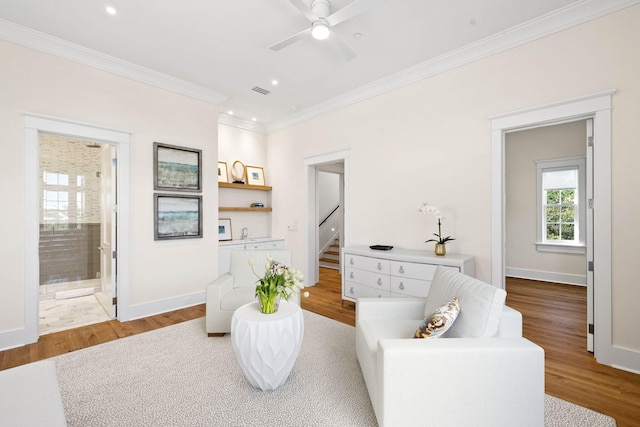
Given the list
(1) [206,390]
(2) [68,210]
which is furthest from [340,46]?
(2) [68,210]

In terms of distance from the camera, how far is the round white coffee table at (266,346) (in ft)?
6.47

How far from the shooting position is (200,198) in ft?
14.0

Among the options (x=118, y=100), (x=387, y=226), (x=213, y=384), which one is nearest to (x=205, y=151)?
(x=118, y=100)

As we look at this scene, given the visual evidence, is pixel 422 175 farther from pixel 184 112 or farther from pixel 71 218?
pixel 71 218

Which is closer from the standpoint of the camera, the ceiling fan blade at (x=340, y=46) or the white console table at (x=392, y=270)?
the ceiling fan blade at (x=340, y=46)

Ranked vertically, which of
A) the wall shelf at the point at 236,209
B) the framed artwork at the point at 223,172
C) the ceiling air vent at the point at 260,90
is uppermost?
the ceiling air vent at the point at 260,90

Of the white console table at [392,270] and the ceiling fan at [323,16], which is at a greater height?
the ceiling fan at [323,16]

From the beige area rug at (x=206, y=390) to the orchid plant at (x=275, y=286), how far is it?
0.61m

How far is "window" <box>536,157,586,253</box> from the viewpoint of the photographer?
5254 mm

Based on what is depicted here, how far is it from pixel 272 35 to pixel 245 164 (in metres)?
2.90

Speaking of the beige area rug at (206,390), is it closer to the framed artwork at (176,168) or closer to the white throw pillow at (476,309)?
the white throw pillow at (476,309)

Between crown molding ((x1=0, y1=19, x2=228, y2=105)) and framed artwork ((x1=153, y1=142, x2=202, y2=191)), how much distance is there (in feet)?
2.69

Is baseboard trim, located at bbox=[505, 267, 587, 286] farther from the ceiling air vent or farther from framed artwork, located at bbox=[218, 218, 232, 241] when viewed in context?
the ceiling air vent

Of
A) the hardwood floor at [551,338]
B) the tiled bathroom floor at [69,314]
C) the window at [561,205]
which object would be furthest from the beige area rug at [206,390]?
the window at [561,205]
